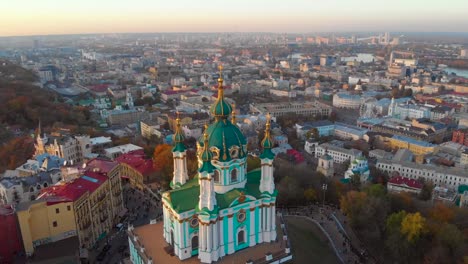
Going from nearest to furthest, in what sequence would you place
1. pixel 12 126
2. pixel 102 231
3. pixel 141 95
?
pixel 102 231 → pixel 12 126 → pixel 141 95

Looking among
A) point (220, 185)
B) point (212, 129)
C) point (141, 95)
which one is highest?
point (212, 129)

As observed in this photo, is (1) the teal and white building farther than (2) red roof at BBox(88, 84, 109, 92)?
No

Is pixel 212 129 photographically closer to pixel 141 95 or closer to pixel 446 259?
pixel 446 259

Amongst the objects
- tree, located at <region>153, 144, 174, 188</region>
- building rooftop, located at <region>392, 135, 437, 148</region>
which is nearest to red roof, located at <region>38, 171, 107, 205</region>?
tree, located at <region>153, 144, 174, 188</region>

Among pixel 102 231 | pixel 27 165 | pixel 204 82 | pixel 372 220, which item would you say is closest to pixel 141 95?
pixel 204 82

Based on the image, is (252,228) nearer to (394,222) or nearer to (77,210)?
(394,222)

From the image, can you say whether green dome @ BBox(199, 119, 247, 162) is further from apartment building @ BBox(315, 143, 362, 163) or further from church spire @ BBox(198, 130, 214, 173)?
apartment building @ BBox(315, 143, 362, 163)
